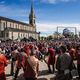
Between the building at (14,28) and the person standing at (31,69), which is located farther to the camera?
the building at (14,28)

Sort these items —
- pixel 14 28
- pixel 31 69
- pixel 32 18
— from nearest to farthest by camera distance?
pixel 31 69, pixel 14 28, pixel 32 18

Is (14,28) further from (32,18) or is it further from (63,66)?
(63,66)

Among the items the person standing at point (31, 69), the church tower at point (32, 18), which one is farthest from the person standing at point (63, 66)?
the church tower at point (32, 18)

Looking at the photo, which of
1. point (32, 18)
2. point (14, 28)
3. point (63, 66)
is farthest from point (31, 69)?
point (32, 18)

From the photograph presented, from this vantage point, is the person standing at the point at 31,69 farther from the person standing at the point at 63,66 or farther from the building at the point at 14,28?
the building at the point at 14,28

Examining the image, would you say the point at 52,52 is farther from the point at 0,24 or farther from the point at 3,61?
the point at 0,24

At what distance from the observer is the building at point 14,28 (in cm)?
12582

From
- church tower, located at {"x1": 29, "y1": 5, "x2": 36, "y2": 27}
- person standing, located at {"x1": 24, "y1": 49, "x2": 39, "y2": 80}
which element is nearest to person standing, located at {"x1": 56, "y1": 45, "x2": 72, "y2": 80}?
person standing, located at {"x1": 24, "y1": 49, "x2": 39, "y2": 80}

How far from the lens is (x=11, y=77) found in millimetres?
17109

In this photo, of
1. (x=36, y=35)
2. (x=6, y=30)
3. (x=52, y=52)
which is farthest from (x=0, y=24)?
(x=52, y=52)

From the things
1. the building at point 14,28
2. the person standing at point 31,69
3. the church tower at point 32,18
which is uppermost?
the church tower at point 32,18

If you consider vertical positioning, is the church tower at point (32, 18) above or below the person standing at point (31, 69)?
above

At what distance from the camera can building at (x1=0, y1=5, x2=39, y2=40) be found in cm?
12582

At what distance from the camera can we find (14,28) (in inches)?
5659
